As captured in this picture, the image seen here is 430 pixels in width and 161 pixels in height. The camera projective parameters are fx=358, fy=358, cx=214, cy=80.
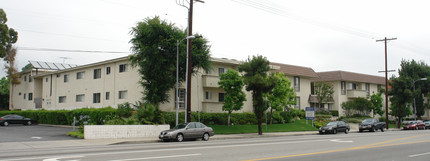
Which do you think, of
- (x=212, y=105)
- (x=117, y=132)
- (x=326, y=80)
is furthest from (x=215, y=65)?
(x=326, y=80)

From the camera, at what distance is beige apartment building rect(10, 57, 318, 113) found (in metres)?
34.3

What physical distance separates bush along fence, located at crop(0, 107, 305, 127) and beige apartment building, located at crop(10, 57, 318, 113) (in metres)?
1.72

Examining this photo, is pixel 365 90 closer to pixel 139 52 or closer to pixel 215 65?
pixel 215 65

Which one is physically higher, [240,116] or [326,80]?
[326,80]

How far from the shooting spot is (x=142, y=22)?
3023 centimetres

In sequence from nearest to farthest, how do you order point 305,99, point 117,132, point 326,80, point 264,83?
point 117,132
point 264,83
point 305,99
point 326,80

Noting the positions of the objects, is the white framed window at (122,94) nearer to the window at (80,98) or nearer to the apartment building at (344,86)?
the window at (80,98)

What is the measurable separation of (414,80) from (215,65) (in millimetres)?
35881

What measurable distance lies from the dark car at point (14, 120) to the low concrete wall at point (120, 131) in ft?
64.6

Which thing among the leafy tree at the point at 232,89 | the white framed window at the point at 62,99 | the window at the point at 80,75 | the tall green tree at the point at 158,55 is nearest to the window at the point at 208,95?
the leafy tree at the point at 232,89

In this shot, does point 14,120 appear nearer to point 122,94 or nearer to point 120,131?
A: point 122,94

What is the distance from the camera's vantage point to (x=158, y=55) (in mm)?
29578

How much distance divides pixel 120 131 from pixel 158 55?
767cm

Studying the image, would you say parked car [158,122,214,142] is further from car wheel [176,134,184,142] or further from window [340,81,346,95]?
window [340,81,346,95]
